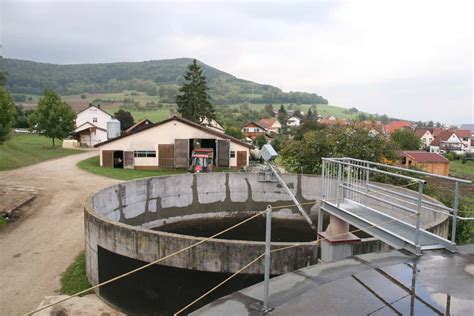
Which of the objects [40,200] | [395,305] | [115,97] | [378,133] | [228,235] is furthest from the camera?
[115,97]

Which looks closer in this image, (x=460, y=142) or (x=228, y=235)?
(x=228, y=235)

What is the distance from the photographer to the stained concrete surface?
4.48 m

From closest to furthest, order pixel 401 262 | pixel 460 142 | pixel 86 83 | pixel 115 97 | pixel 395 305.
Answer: pixel 395 305 < pixel 401 262 < pixel 460 142 < pixel 115 97 < pixel 86 83

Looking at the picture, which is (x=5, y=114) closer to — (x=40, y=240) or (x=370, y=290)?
(x=40, y=240)

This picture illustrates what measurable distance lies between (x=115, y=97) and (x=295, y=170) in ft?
442

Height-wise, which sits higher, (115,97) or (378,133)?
(115,97)

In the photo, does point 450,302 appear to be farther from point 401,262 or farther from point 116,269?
point 116,269

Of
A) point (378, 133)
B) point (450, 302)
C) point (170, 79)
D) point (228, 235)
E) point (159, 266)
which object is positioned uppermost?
point (170, 79)

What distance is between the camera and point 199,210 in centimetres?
2116

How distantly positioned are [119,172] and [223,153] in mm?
8764

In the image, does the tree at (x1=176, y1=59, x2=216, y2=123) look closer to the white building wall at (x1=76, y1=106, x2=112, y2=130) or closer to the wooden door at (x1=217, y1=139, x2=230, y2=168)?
the wooden door at (x1=217, y1=139, x2=230, y2=168)

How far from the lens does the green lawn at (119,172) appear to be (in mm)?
28648

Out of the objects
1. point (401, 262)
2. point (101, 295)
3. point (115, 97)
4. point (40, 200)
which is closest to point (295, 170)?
point (40, 200)

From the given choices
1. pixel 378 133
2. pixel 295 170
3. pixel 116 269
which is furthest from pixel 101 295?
pixel 378 133
